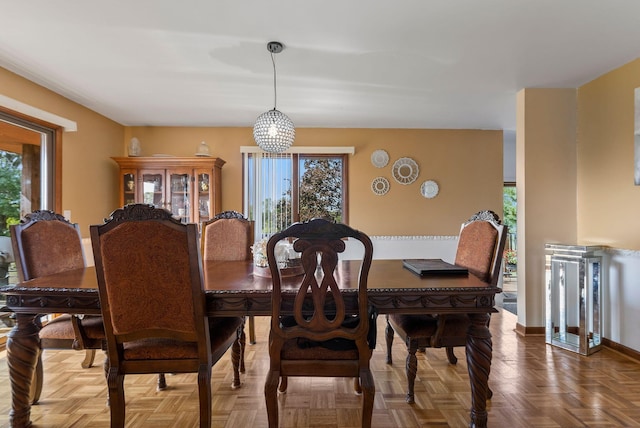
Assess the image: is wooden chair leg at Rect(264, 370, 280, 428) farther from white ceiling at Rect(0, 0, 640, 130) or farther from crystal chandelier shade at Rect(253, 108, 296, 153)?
white ceiling at Rect(0, 0, 640, 130)

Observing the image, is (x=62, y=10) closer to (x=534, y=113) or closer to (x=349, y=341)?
(x=349, y=341)

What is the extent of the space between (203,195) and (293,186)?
3.73 feet

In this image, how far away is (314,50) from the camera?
7.39 ft

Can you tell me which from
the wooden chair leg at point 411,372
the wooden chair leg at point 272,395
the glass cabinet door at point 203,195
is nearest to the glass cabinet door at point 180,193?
the glass cabinet door at point 203,195

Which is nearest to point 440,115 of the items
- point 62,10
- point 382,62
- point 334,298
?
point 382,62

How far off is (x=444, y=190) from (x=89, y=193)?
433 centimetres

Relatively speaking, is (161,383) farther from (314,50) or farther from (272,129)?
(314,50)

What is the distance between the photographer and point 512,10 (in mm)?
1812

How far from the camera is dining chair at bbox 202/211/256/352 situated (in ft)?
8.09

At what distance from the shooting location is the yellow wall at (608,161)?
2.49m

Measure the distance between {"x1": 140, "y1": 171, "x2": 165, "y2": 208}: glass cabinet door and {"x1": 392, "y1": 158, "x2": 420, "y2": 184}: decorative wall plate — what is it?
9.69 ft

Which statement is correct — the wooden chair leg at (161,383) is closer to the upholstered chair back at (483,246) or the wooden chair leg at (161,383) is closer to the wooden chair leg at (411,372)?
the wooden chair leg at (411,372)

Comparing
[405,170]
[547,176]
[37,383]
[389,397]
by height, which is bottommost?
[389,397]

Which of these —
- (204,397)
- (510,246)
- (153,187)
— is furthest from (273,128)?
(510,246)
